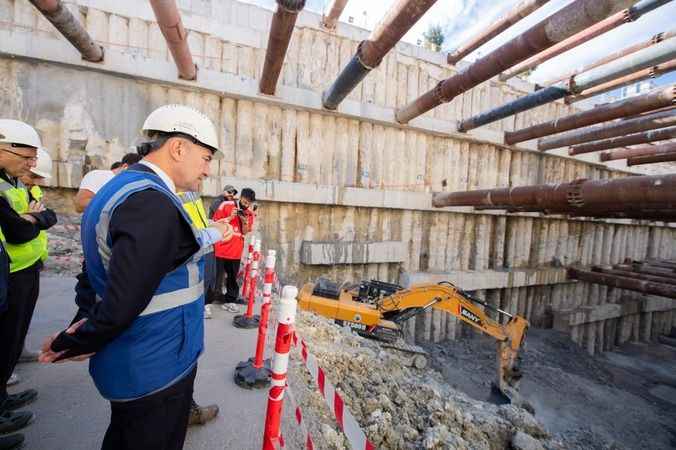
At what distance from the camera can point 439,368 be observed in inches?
300

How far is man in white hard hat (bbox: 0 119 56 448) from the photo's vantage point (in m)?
2.25

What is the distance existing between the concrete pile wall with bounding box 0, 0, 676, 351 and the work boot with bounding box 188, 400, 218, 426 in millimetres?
4989

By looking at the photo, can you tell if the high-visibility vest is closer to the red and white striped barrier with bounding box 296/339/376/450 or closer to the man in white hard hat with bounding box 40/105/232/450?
the man in white hard hat with bounding box 40/105/232/450

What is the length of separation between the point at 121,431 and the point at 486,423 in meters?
4.17

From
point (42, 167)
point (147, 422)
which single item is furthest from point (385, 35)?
point (147, 422)

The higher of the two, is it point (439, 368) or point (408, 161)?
point (408, 161)

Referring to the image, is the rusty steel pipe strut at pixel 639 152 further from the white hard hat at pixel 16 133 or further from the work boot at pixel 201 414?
the white hard hat at pixel 16 133

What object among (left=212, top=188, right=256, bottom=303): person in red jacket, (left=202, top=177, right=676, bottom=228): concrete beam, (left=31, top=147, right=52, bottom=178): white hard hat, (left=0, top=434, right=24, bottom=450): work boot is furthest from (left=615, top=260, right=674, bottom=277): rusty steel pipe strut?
(left=31, top=147, right=52, bottom=178): white hard hat

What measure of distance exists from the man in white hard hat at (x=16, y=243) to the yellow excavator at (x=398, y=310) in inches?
161

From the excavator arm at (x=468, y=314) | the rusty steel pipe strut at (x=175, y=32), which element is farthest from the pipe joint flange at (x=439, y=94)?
the rusty steel pipe strut at (x=175, y=32)

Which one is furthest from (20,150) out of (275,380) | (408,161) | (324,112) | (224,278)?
(408,161)

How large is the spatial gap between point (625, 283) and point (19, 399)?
12983 millimetres

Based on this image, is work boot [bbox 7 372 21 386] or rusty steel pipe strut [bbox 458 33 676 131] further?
rusty steel pipe strut [bbox 458 33 676 131]

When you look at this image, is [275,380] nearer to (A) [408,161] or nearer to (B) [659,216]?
(A) [408,161]
